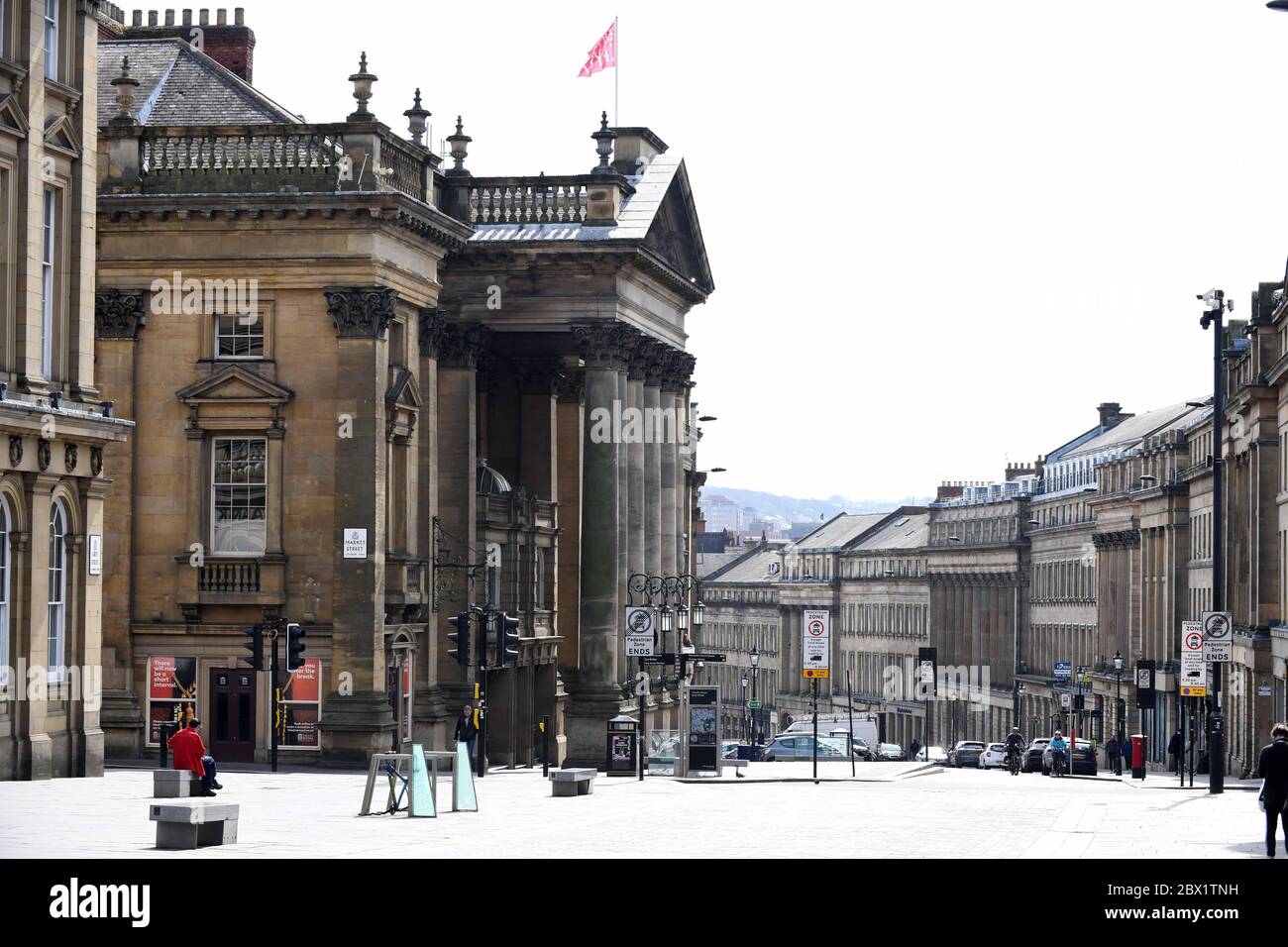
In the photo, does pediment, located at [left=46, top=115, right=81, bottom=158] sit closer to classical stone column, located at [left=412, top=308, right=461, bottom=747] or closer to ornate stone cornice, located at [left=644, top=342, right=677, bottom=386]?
classical stone column, located at [left=412, top=308, right=461, bottom=747]

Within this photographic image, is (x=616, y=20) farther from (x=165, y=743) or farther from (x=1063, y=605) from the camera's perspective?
(x=1063, y=605)

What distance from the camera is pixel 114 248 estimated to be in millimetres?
53406

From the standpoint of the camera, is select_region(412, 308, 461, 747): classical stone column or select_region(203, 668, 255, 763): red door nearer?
select_region(203, 668, 255, 763): red door

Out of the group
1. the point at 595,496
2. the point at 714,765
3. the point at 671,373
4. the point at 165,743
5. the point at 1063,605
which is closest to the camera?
the point at 165,743

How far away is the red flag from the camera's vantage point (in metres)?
67.9

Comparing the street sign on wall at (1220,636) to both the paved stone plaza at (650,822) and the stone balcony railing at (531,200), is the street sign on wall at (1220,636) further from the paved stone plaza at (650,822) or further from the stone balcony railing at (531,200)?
the stone balcony railing at (531,200)

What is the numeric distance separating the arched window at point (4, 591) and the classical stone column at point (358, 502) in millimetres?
14174

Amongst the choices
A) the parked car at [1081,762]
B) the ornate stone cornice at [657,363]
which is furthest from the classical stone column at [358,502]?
the parked car at [1081,762]

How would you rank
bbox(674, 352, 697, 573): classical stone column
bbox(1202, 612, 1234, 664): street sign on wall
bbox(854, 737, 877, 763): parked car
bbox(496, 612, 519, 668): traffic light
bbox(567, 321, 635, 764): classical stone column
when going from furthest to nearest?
bbox(854, 737, 877, 763): parked car < bbox(674, 352, 697, 573): classical stone column < bbox(567, 321, 635, 764): classical stone column < bbox(1202, 612, 1234, 664): street sign on wall < bbox(496, 612, 519, 668): traffic light

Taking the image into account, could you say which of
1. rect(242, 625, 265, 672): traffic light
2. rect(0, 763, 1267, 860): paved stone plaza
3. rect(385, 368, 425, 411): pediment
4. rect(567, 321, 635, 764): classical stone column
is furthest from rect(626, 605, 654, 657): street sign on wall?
rect(242, 625, 265, 672): traffic light

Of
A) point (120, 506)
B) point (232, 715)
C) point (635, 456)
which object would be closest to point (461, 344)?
point (635, 456)

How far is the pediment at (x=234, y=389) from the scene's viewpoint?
53.5 m

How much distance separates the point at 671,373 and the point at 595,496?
29.5 ft

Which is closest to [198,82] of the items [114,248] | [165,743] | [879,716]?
[114,248]
